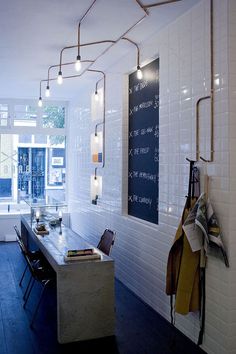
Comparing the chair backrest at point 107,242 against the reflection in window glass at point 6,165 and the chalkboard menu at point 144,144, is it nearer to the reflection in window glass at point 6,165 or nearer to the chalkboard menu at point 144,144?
the chalkboard menu at point 144,144

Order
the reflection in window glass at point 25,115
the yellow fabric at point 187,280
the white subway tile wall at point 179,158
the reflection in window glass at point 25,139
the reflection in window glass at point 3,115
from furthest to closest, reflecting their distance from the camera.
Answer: the reflection in window glass at point 25,139
the reflection in window glass at point 25,115
the reflection in window glass at point 3,115
the yellow fabric at point 187,280
the white subway tile wall at point 179,158

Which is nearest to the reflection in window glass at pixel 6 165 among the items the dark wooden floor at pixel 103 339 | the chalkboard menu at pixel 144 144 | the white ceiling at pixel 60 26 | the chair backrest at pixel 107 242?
the white ceiling at pixel 60 26

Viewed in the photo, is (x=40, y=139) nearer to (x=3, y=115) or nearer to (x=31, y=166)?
(x=31, y=166)

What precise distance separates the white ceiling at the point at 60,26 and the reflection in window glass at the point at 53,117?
2609mm

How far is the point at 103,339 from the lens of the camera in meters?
3.36

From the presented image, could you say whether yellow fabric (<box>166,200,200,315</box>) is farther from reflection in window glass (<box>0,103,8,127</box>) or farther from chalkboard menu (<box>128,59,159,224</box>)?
reflection in window glass (<box>0,103,8,127</box>)

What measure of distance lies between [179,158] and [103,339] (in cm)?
A: 171

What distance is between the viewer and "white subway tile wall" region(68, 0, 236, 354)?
2861 millimetres

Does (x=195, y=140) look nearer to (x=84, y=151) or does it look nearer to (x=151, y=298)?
(x=151, y=298)

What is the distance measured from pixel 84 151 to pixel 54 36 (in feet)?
9.21

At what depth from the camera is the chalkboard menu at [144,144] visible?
413cm

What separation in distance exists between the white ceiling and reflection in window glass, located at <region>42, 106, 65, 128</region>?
8.56 ft

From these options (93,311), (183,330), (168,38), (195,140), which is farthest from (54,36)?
(183,330)

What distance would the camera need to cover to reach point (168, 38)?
3732 mm
